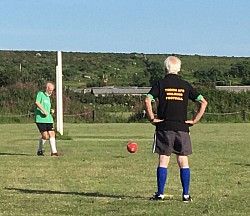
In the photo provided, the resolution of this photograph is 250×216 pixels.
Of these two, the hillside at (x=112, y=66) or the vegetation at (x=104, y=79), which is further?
the hillside at (x=112, y=66)

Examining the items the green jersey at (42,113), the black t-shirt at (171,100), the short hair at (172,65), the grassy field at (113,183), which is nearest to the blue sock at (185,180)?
the grassy field at (113,183)

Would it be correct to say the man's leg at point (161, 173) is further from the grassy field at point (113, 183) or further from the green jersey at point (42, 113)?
the green jersey at point (42, 113)

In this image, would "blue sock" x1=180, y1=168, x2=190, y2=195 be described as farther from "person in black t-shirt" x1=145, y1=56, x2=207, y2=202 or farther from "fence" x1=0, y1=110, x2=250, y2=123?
"fence" x1=0, y1=110, x2=250, y2=123

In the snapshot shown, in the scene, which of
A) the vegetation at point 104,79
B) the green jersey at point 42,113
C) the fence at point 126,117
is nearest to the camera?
the green jersey at point 42,113

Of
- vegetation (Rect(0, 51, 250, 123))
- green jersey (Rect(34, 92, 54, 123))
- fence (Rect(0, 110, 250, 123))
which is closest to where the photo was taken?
green jersey (Rect(34, 92, 54, 123))

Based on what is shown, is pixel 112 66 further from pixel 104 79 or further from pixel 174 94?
pixel 174 94

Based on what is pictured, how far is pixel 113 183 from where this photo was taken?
12664mm

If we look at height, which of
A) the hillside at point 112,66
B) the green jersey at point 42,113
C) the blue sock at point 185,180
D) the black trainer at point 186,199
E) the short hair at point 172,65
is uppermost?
the hillside at point 112,66

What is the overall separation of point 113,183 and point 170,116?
2.72m

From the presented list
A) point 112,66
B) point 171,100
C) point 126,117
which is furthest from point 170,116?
point 112,66

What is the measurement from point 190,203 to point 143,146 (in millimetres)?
12434

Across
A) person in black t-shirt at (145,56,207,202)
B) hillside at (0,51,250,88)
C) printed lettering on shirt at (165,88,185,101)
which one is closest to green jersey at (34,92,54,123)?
person in black t-shirt at (145,56,207,202)

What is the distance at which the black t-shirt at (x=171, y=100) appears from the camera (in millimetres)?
10250

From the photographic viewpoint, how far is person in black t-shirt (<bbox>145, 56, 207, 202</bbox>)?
10.3m
